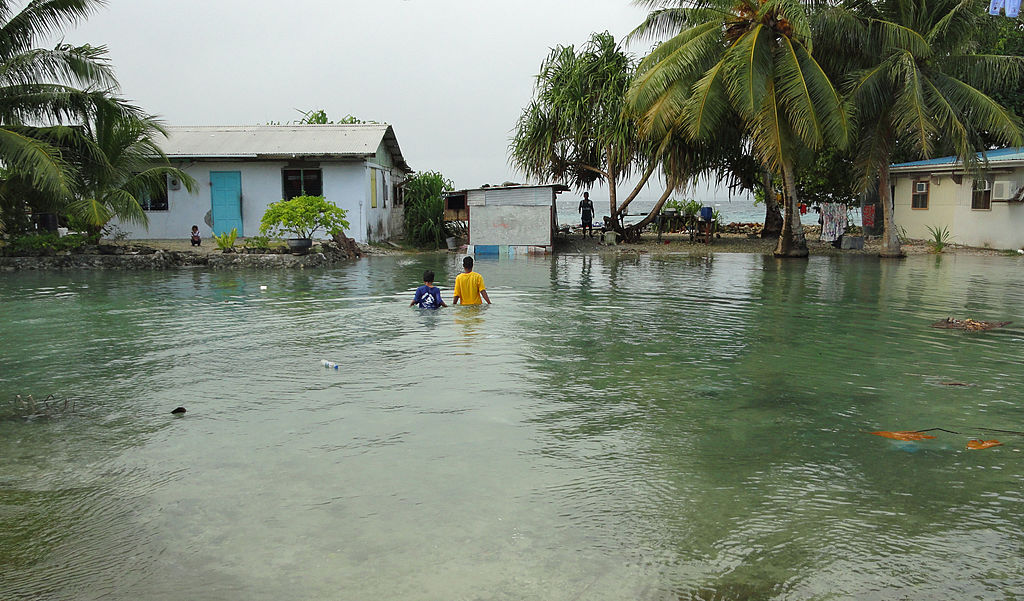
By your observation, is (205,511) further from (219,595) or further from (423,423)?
(423,423)

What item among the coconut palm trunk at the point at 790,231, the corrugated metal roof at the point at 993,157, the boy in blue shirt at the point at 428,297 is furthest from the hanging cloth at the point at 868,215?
the boy in blue shirt at the point at 428,297

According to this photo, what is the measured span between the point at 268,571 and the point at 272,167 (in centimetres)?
2485

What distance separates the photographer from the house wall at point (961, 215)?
24.8 metres

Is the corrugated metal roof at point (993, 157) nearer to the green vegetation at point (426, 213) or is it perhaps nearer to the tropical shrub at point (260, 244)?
the green vegetation at point (426, 213)

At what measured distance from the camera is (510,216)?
2755 centimetres

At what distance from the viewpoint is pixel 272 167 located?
27453 mm

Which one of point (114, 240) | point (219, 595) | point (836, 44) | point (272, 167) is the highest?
point (836, 44)

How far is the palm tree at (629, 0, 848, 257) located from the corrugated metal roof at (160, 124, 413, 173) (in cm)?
948

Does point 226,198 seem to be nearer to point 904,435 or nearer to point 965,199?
point 965,199

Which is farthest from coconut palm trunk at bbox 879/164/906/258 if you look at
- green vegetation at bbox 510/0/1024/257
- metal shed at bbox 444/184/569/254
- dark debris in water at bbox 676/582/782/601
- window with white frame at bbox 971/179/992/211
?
dark debris in water at bbox 676/582/782/601

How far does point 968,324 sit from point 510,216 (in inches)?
695

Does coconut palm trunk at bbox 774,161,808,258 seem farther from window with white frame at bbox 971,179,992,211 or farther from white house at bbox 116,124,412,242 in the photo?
white house at bbox 116,124,412,242

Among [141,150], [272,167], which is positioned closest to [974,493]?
[141,150]

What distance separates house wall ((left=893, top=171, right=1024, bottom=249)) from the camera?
24750 mm
